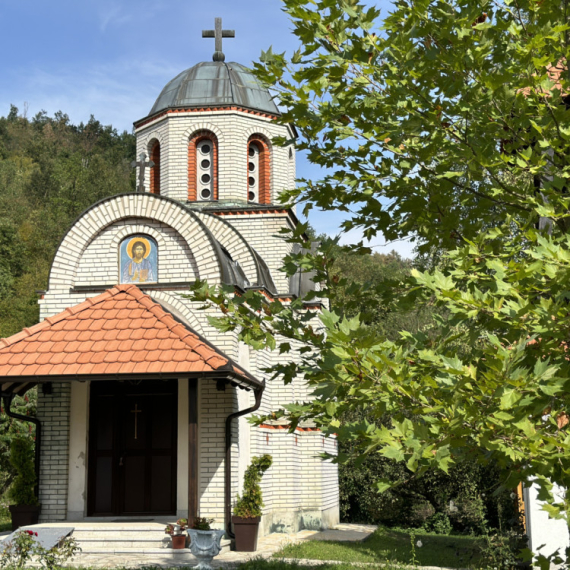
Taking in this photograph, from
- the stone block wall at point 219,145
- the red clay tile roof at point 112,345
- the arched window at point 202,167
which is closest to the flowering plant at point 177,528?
the red clay tile roof at point 112,345

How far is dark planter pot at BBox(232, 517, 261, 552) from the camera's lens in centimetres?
1069

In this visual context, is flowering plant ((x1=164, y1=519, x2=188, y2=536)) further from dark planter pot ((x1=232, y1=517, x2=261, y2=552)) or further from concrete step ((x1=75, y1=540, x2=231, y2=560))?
dark planter pot ((x1=232, y1=517, x2=261, y2=552))

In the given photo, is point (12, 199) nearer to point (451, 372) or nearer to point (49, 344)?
point (49, 344)

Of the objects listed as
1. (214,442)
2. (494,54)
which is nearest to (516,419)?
(494,54)

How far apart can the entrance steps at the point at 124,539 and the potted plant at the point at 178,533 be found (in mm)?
86

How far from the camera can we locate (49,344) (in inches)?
425

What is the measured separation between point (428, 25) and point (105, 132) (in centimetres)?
6571

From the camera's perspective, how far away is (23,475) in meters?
11.2

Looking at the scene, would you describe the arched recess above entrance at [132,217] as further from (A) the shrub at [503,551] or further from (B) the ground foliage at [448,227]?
(B) the ground foliage at [448,227]

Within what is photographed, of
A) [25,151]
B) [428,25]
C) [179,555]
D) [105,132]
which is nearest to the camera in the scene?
[428,25]

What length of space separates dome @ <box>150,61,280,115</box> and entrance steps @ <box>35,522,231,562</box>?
9964mm

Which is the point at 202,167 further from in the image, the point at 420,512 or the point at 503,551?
the point at 503,551

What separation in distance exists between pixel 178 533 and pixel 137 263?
4.82 metres

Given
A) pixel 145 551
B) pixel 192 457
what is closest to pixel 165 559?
pixel 145 551
